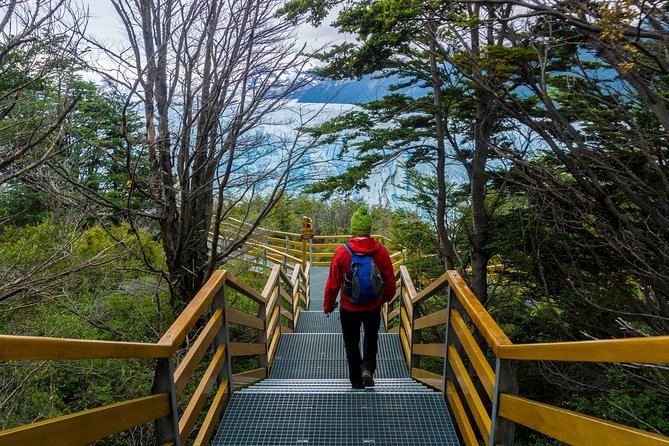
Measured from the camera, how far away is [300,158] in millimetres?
6016

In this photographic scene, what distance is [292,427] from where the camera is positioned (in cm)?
327

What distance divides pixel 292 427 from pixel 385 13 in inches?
217

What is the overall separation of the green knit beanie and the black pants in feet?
2.26

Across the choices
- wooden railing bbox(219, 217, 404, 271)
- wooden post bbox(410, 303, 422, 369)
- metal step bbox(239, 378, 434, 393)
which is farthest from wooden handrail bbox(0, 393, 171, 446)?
wooden railing bbox(219, 217, 404, 271)

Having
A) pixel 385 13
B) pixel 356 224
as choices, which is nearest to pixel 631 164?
pixel 385 13

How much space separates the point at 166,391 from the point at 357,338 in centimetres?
226

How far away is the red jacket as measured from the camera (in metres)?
4.09

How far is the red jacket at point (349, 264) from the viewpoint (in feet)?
13.4

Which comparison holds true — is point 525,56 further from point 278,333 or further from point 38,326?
point 38,326

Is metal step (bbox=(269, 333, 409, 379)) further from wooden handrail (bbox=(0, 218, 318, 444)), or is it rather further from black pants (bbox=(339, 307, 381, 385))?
black pants (bbox=(339, 307, 381, 385))

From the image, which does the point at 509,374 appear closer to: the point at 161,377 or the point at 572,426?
the point at 572,426

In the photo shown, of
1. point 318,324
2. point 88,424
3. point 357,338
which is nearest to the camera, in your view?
point 88,424

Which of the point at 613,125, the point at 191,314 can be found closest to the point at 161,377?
the point at 191,314

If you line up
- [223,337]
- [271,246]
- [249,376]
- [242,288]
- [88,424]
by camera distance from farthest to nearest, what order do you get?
[271,246] < [249,376] < [242,288] < [223,337] < [88,424]
